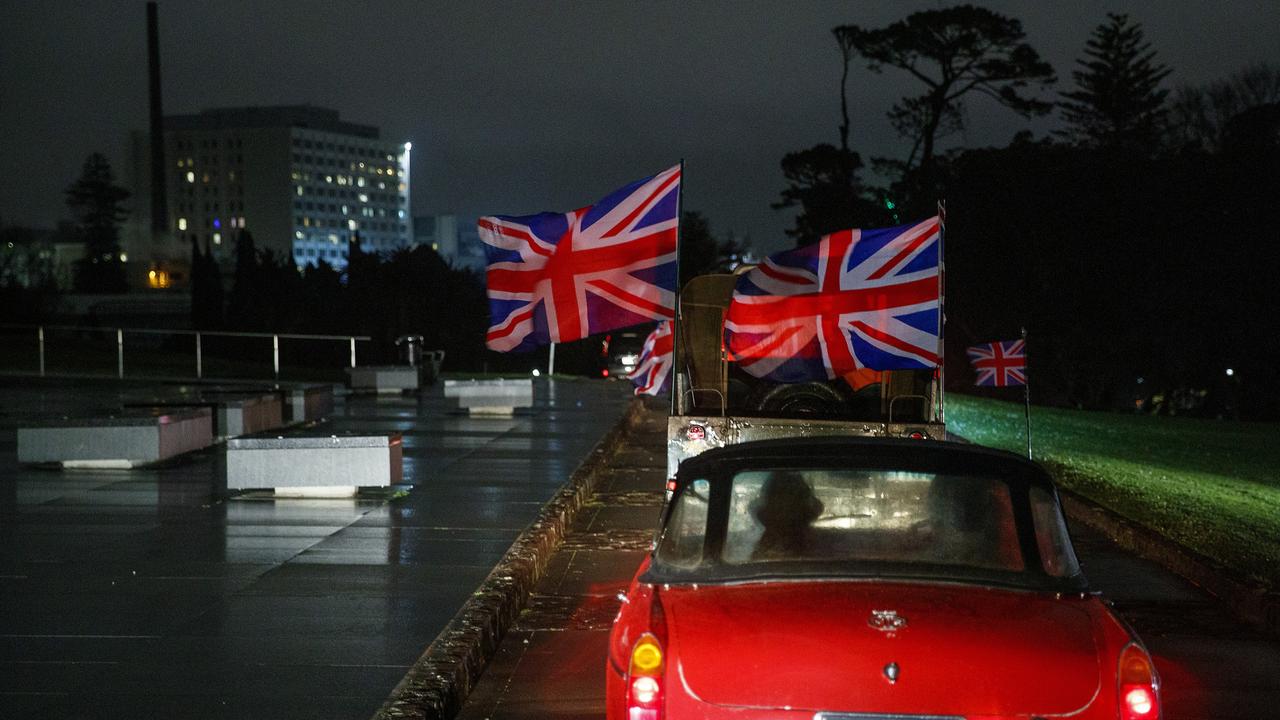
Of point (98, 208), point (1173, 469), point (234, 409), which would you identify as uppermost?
point (98, 208)

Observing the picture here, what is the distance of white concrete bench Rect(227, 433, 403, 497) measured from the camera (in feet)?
42.8

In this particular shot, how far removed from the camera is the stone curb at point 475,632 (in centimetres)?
612

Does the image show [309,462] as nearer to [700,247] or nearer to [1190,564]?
[1190,564]

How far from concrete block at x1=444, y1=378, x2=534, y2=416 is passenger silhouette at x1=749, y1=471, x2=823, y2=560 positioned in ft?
68.3

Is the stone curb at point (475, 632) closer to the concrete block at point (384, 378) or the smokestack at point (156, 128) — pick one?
the concrete block at point (384, 378)

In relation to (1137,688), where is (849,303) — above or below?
above

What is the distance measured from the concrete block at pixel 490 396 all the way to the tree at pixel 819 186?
3793 centimetres

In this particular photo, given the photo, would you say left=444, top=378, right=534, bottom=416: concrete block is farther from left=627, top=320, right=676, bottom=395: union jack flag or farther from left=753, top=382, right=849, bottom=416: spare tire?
left=753, top=382, right=849, bottom=416: spare tire

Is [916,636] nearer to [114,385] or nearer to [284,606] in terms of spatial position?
[284,606]

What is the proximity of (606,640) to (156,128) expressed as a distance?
149004 mm

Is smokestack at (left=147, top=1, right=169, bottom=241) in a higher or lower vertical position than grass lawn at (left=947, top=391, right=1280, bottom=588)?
higher

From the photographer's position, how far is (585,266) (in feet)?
34.2

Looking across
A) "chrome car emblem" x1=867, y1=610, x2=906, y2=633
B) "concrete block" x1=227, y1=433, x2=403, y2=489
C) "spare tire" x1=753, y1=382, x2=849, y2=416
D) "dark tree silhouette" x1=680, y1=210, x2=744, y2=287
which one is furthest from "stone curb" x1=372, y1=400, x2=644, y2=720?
"dark tree silhouette" x1=680, y1=210, x2=744, y2=287

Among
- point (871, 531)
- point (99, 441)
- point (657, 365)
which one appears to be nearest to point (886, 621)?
point (871, 531)
